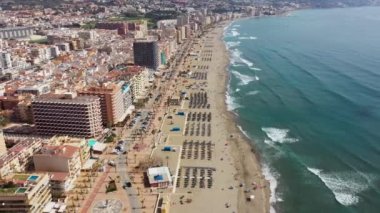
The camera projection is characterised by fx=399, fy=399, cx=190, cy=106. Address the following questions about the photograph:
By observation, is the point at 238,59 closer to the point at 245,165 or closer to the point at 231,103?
the point at 231,103

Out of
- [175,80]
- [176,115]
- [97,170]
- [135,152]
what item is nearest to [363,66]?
[175,80]

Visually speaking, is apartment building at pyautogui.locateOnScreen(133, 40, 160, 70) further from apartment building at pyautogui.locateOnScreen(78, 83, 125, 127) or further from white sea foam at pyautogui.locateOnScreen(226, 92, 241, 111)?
apartment building at pyautogui.locateOnScreen(78, 83, 125, 127)

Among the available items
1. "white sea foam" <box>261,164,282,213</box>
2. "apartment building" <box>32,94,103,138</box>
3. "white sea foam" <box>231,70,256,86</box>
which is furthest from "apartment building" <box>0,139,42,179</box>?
"white sea foam" <box>231,70,256,86</box>

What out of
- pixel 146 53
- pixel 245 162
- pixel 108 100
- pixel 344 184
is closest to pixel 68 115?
pixel 108 100

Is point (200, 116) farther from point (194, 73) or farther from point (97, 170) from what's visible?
point (194, 73)

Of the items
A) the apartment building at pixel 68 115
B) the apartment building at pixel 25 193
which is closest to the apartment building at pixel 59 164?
the apartment building at pixel 25 193

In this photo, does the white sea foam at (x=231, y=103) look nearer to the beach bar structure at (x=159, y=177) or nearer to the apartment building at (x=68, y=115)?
the apartment building at (x=68, y=115)
